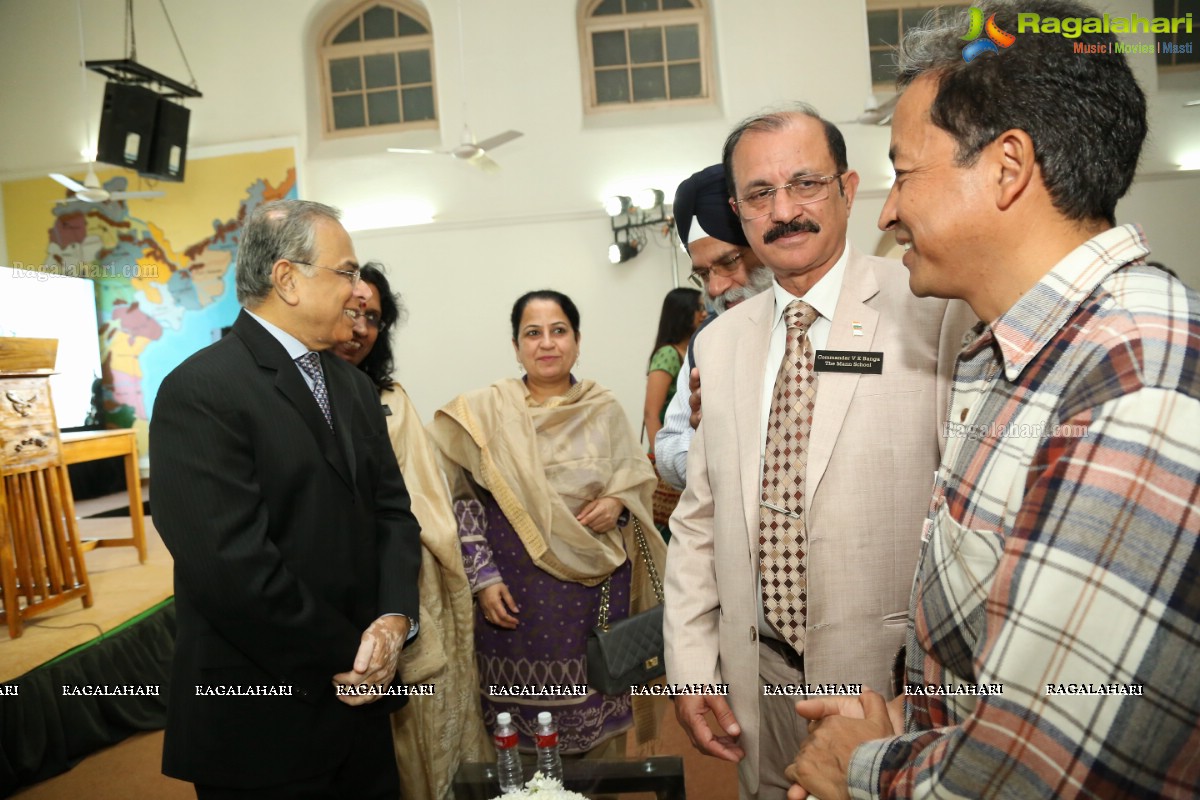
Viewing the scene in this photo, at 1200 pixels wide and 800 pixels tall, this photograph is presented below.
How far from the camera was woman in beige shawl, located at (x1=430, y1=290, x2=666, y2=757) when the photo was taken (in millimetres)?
2467

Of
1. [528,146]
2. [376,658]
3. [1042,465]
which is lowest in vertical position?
[376,658]

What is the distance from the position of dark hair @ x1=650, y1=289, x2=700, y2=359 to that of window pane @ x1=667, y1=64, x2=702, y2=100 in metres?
4.82

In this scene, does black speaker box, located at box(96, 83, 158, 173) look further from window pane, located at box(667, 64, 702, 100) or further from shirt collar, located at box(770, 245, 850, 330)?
shirt collar, located at box(770, 245, 850, 330)

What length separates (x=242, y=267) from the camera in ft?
5.91

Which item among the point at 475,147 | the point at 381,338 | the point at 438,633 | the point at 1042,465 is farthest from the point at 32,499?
the point at 475,147

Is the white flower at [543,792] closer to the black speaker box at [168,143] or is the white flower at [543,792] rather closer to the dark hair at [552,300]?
the dark hair at [552,300]

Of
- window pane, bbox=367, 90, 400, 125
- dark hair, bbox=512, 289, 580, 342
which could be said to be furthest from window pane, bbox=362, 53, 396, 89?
dark hair, bbox=512, 289, 580, 342

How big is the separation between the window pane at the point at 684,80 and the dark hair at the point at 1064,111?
7.85m

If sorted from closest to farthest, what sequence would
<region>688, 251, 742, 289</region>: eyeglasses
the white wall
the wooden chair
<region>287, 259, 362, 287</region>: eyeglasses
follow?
<region>287, 259, 362, 287</region>: eyeglasses
<region>688, 251, 742, 289</region>: eyeglasses
the wooden chair
the white wall

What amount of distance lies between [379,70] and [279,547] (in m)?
7.98

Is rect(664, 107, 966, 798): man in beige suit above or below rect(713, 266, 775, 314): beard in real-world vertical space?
below

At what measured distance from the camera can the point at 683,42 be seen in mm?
8195

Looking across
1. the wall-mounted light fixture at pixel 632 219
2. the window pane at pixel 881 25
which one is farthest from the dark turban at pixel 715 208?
the window pane at pixel 881 25

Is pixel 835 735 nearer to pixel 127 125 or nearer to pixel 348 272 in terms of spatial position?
pixel 348 272
